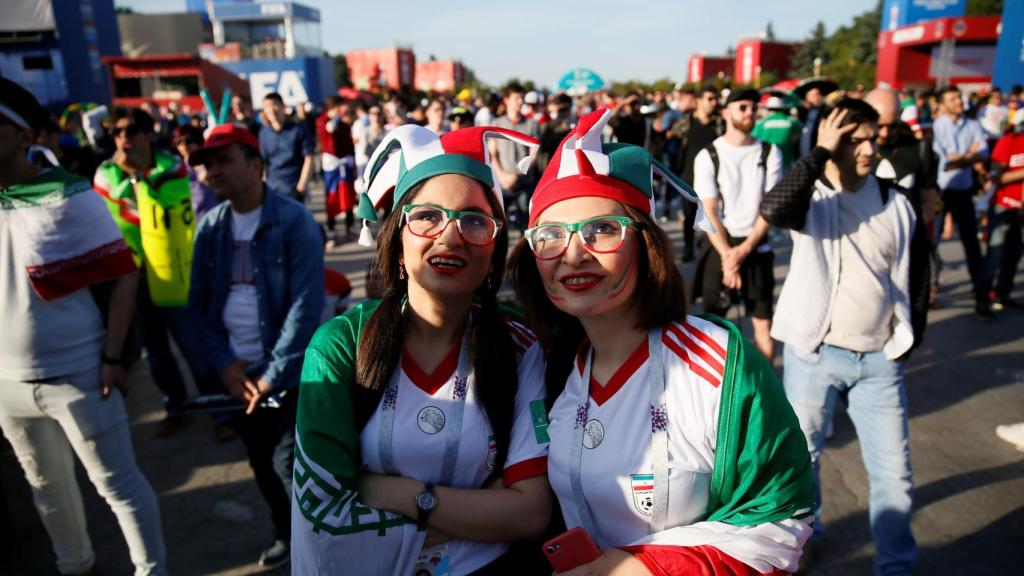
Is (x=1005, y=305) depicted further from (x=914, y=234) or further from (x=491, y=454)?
(x=491, y=454)

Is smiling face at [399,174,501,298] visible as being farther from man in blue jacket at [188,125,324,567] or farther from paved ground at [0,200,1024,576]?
paved ground at [0,200,1024,576]

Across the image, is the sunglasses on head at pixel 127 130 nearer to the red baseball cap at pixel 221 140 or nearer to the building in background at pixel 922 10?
the red baseball cap at pixel 221 140

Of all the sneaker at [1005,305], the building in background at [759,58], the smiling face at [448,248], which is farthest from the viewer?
the building in background at [759,58]

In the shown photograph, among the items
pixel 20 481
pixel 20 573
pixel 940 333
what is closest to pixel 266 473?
pixel 20 573

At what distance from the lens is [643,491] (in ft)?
4.71

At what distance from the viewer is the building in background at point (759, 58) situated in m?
56.6

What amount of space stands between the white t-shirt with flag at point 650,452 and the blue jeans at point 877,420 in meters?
1.59

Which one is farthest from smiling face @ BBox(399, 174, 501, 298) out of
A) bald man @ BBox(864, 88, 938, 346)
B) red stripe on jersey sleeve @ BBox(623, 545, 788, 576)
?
bald man @ BBox(864, 88, 938, 346)

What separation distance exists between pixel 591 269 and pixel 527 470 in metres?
0.53

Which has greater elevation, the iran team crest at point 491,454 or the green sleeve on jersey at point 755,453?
the green sleeve on jersey at point 755,453

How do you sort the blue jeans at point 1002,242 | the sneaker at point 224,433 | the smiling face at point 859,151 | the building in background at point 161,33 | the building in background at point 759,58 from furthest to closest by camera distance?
the building in background at point 759,58 → the building in background at point 161,33 → the blue jeans at point 1002,242 → the sneaker at point 224,433 → the smiling face at point 859,151

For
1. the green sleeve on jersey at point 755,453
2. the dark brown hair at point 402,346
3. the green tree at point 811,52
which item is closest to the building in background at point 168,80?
the dark brown hair at point 402,346

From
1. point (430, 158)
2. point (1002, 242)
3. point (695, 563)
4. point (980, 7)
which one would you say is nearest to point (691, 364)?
point (695, 563)

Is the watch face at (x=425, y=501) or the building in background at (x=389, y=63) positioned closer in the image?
the watch face at (x=425, y=501)
